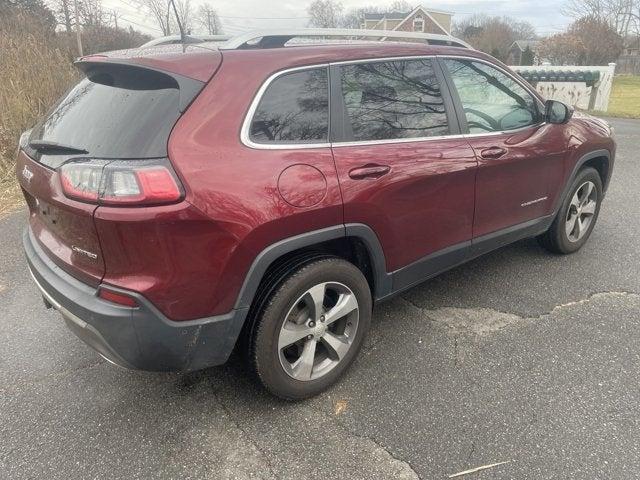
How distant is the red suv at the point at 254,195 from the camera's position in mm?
1942

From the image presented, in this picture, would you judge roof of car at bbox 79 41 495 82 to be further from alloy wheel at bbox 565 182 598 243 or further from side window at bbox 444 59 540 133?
alloy wheel at bbox 565 182 598 243

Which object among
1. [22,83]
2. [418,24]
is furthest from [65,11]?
[418,24]

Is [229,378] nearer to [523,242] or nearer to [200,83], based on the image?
[200,83]

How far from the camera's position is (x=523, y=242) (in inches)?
177

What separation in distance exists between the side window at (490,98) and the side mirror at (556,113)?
0.09 metres

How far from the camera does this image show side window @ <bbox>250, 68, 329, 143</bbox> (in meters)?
2.18

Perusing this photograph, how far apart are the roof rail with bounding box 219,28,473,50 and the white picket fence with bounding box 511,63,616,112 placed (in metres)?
13.6

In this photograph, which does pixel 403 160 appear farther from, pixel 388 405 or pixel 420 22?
pixel 420 22

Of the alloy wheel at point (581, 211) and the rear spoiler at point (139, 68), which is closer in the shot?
the rear spoiler at point (139, 68)

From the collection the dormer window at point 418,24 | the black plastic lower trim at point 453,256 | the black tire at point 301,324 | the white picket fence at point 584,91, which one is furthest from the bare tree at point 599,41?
the black tire at point 301,324

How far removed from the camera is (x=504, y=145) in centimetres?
319

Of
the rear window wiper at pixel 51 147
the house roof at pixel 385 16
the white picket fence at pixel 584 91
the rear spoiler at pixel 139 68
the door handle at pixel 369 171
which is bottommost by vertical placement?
the white picket fence at pixel 584 91

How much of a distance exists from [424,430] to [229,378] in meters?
1.09

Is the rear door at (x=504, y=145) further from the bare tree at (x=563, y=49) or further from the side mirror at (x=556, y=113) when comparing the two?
the bare tree at (x=563, y=49)
